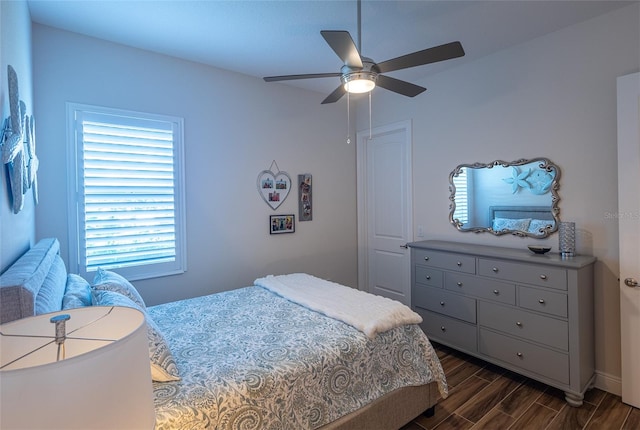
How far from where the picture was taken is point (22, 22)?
184 cm

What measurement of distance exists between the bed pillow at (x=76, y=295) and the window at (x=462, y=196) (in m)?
3.11

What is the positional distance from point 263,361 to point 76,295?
0.98 m

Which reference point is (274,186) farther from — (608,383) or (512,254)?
(608,383)

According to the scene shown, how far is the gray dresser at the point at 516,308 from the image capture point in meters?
2.23

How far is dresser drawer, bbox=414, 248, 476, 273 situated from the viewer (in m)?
2.76

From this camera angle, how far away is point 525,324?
244 centimetres

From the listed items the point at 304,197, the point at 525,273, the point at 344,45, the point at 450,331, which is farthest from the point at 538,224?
the point at 304,197

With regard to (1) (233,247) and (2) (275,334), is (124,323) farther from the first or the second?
(1) (233,247)

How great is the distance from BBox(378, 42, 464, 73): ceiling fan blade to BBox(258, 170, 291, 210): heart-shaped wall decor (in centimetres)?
192

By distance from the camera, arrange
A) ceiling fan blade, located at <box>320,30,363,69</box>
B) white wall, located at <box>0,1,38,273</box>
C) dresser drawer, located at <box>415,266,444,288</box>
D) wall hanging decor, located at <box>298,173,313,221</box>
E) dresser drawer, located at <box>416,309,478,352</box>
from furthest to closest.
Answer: wall hanging decor, located at <box>298,173,313,221</box> → dresser drawer, located at <box>415,266,444,288</box> → dresser drawer, located at <box>416,309,478,352</box> → ceiling fan blade, located at <box>320,30,363,69</box> → white wall, located at <box>0,1,38,273</box>

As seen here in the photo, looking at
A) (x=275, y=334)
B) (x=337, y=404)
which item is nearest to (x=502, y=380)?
(x=337, y=404)

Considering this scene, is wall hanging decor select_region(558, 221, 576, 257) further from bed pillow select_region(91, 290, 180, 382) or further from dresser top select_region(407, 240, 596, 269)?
bed pillow select_region(91, 290, 180, 382)

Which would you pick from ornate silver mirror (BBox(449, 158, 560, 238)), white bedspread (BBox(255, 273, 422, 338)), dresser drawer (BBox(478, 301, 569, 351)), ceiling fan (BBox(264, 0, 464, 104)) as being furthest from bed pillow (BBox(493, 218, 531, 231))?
ceiling fan (BBox(264, 0, 464, 104))

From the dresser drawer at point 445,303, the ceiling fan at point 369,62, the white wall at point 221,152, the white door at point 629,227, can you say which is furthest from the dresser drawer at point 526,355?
the ceiling fan at point 369,62
